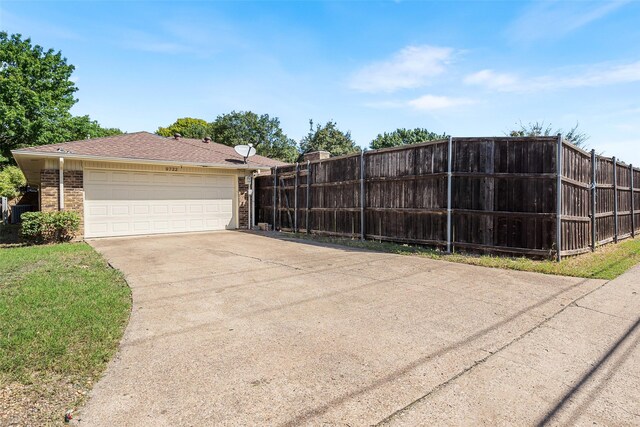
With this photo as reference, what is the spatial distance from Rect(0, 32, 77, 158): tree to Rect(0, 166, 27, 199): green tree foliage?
1.65m

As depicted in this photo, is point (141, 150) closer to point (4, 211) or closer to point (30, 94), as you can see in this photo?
point (4, 211)

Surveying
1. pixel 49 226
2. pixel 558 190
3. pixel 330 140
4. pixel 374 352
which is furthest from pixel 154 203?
pixel 330 140

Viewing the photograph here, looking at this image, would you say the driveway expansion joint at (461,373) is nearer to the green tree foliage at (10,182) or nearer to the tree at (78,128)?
the green tree foliage at (10,182)

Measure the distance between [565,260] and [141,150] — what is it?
1291 cm

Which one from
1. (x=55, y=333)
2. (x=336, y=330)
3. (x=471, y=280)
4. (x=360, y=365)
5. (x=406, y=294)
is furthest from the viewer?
(x=471, y=280)

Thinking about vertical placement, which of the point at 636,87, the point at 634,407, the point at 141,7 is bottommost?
the point at 634,407

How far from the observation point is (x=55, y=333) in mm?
3387

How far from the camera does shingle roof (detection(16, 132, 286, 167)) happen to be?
11019mm

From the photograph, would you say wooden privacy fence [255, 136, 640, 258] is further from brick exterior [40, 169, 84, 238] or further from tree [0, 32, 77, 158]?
tree [0, 32, 77, 158]

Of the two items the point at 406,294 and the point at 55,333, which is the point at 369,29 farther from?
the point at 55,333

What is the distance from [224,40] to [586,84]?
1290 cm

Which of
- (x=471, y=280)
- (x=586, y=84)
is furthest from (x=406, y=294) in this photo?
(x=586, y=84)

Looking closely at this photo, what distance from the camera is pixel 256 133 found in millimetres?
38469

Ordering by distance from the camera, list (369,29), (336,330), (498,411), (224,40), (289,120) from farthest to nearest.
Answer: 1. (289,120)
2. (224,40)
3. (369,29)
4. (336,330)
5. (498,411)
